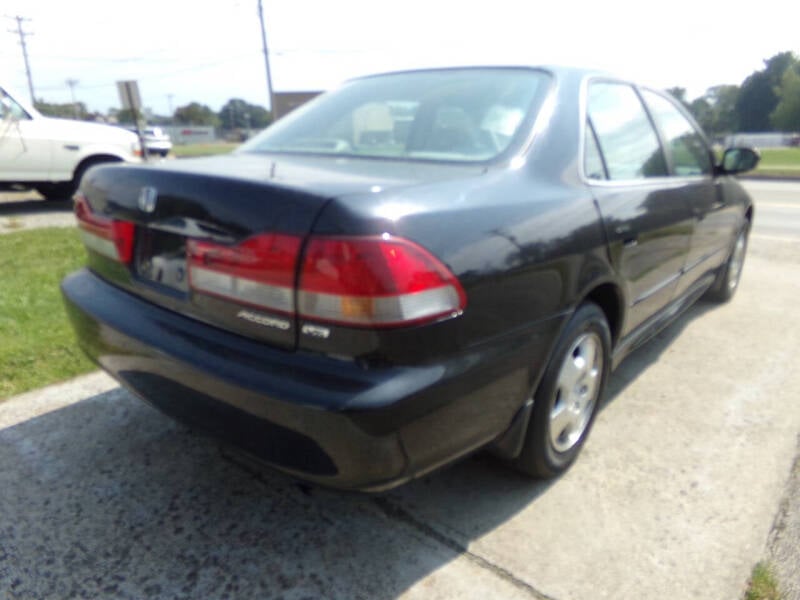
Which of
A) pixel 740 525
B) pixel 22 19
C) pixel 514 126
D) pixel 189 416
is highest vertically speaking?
pixel 22 19

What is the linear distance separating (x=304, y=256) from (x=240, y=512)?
43.7 inches

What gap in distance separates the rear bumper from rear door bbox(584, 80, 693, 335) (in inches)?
26.6

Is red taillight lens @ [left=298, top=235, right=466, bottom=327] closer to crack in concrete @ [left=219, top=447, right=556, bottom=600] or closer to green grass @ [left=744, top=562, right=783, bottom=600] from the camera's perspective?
crack in concrete @ [left=219, top=447, right=556, bottom=600]

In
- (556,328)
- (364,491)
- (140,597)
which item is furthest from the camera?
(556,328)

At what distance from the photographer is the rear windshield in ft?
7.46

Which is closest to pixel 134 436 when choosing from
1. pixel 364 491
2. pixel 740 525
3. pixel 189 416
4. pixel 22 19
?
pixel 189 416

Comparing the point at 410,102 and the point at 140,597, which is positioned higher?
the point at 410,102

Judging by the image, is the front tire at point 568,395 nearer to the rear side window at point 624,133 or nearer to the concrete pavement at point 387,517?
the concrete pavement at point 387,517

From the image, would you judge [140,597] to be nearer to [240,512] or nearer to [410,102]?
[240,512]

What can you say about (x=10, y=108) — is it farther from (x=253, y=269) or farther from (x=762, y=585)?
(x=762, y=585)

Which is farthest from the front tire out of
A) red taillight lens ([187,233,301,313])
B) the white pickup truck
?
the white pickup truck

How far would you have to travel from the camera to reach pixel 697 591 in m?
1.89

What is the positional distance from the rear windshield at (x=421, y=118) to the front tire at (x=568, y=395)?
723 millimetres

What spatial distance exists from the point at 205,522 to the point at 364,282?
116 cm
